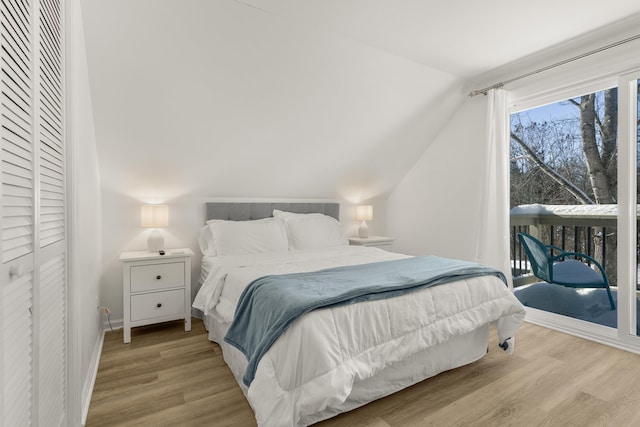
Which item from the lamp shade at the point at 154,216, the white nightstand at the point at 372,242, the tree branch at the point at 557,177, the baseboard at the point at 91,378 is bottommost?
the baseboard at the point at 91,378

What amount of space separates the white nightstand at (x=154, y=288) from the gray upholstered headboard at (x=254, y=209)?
64 cm

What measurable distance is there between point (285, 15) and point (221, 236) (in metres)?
1.94

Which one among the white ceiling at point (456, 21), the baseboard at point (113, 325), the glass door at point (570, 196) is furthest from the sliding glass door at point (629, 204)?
the baseboard at point (113, 325)

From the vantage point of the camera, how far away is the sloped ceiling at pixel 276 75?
220 cm

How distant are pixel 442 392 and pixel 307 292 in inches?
41.7

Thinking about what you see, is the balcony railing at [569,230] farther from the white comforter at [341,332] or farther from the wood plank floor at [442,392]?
the white comforter at [341,332]

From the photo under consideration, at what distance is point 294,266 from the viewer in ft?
8.04

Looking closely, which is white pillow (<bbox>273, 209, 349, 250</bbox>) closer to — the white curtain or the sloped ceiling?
the sloped ceiling

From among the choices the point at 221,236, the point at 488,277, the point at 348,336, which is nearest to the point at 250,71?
the point at 221,236

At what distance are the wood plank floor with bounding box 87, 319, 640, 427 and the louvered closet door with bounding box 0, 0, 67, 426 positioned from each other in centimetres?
56

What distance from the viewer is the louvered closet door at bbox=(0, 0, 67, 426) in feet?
2.78

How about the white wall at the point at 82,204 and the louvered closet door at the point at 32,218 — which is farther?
the white wall at the point at 82,204

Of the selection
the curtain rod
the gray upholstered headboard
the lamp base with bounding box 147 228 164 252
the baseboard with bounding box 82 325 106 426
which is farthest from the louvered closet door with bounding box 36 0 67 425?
the curtain rod

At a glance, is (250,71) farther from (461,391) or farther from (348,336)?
(461,391)
